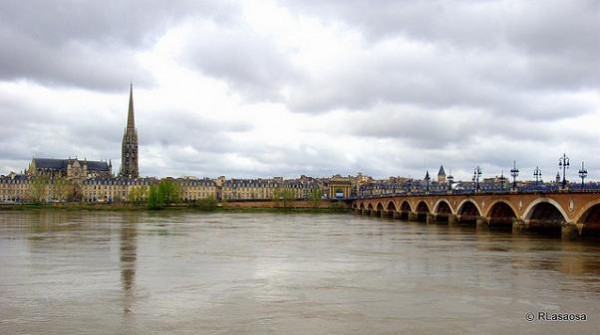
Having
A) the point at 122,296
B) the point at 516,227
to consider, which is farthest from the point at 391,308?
the point at 516,227

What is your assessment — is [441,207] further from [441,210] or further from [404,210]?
[404,210]

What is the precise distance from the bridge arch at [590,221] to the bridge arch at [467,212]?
95.7 ft

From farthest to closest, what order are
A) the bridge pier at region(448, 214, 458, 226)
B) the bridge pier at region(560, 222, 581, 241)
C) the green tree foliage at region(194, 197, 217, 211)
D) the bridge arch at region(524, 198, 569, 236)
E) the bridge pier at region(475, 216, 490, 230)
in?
the green tree foliage at region(194, 197, 217, 211) < the bridge pier at region(448, 214, 458, 226) < the bridge pier at region(475, 216, 490, 230) < the bridge arch at region(524, 198, 569, 236) < the bridge pier at region(560, 222, 581, 241)

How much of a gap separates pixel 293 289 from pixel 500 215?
5601 cm

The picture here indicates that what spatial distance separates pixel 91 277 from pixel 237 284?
23.3 ft

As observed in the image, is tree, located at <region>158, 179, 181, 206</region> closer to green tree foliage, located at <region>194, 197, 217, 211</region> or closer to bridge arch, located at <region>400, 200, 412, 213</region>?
green tree foliage, located at <region>194, 197, 217, 211</region>

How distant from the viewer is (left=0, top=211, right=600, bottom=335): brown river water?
2106 centimetres

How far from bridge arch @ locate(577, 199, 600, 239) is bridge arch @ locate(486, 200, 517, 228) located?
20.3 metres

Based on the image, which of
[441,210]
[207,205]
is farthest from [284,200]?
[441,210]

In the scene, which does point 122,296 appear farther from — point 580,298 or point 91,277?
point 580,298

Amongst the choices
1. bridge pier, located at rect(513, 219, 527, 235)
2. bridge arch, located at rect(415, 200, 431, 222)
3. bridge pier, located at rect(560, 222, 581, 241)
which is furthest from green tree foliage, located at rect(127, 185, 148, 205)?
bridge pier, located at rect(560, 222, 581, 241)

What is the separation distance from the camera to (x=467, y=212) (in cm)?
9319

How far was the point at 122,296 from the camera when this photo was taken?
2569 cm

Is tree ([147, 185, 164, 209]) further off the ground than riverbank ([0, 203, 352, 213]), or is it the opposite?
tree ([147, 185, 164, 209])
